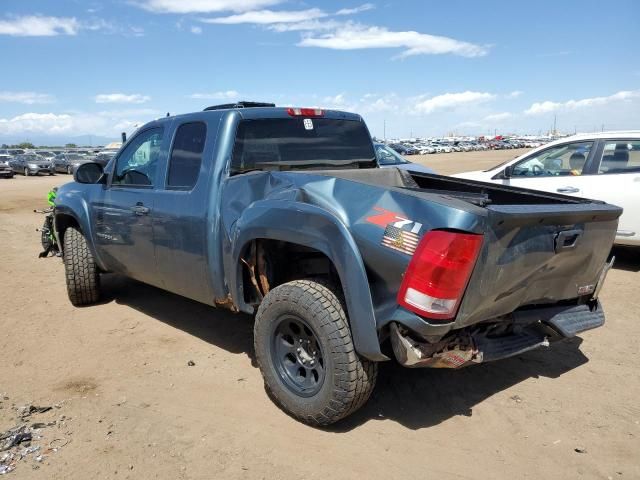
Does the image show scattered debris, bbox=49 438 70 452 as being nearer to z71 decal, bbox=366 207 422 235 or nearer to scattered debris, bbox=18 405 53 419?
scattered debris, bbox=18 405 53 419

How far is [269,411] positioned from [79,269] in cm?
317

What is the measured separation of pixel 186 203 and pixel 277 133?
0.89 meters

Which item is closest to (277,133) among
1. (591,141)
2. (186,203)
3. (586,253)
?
(186,203)

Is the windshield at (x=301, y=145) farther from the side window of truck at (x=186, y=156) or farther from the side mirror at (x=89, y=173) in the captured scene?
the side mirror at (x=89, y=173)

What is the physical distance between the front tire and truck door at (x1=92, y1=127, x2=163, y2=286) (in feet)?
5.49

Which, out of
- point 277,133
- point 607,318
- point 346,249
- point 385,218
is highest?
point 277,133

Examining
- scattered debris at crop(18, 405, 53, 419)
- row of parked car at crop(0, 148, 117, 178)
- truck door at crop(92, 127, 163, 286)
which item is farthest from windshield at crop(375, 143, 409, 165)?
row of parked car at crop(0, 148, 117, 178)

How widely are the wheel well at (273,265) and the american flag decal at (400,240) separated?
807mm

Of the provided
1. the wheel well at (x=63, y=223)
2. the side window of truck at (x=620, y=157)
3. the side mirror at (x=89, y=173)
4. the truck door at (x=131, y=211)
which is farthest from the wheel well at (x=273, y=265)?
the side window of truck at (x=620, y=157)

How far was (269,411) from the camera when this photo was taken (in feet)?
11.7

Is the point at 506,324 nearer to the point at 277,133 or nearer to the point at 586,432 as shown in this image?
the point at 586,432

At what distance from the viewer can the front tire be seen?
10.0 ft

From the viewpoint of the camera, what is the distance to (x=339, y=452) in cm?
309

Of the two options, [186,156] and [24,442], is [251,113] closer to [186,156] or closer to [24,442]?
[186,156]
